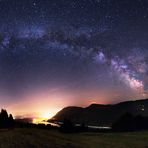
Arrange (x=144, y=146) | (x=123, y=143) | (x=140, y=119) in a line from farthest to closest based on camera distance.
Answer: (x=140, y=119) < (x=123, y=143) < (x=144, y=146)

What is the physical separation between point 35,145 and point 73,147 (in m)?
6.74

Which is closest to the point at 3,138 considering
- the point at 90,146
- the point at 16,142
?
the point at 16,142

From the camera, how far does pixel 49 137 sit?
53750 millimetres

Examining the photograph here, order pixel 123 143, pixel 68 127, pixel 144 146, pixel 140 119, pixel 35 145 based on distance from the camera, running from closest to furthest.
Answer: pixel 35 145
pixel 144 146
pixel 123 143
pixel 68 127
pixel 140 119

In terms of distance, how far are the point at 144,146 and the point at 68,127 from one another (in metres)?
59.2

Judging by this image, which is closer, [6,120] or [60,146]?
[60,146]

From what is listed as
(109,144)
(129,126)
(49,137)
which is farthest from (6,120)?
(109,144)

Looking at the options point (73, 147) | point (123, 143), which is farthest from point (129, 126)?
point (73, 147)

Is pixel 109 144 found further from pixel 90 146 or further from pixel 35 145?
pixel 35 145

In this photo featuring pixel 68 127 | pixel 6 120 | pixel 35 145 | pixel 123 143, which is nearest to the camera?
pixel 35 145

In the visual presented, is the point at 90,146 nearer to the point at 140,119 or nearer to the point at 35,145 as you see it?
the point at 35,145

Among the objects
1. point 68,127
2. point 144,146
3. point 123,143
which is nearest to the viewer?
point 144,146

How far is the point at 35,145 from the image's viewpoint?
46.3m

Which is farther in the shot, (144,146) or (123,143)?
(123,143)
